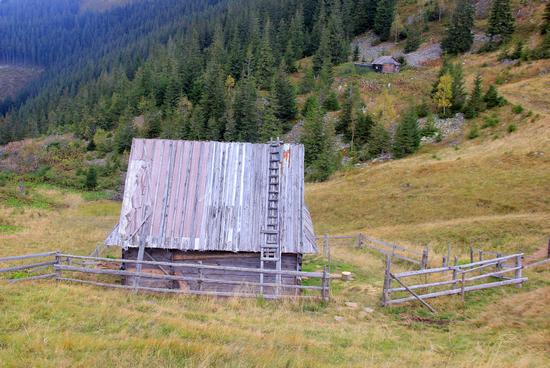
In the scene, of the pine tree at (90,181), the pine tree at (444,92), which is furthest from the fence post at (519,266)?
the pine tree at (90,181)

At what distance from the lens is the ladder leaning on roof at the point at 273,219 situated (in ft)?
50.7

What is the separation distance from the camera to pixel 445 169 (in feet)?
131

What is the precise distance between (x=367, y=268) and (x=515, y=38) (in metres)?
77.9

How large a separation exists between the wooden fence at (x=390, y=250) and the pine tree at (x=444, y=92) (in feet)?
111

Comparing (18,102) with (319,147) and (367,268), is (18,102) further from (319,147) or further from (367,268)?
(367,268)

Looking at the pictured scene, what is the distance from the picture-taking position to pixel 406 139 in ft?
159

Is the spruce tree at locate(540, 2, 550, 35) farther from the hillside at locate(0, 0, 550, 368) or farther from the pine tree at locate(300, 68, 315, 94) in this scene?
the pine tree at locate(300, 68, 315, 94)

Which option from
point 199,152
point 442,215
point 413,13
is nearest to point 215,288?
point 199,152

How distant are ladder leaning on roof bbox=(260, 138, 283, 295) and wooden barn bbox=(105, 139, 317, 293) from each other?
1.5 inches

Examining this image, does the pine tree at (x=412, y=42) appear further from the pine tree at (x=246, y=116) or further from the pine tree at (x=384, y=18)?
the pine tree at (x=246, y=116)

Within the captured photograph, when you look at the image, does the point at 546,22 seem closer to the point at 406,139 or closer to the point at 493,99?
the point at 493,99

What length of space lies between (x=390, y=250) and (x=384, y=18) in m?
90.7

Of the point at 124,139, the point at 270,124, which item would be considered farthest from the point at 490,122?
the point at 124,139

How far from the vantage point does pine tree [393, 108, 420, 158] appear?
159 feet
